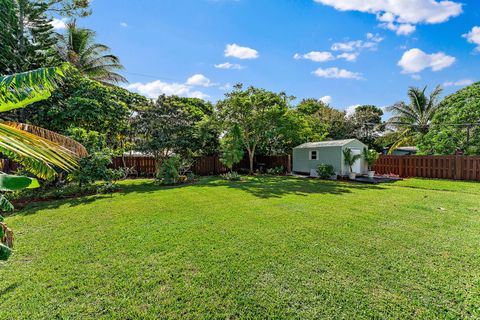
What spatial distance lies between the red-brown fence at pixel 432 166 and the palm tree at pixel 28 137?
15.2 metres

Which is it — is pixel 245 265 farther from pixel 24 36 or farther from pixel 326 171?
pixel 24 36

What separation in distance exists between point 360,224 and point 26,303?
507cm

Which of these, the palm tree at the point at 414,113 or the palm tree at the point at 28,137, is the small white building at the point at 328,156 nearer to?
the palm tree at the point at 414,113

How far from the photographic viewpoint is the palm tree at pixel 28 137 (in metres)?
1.52

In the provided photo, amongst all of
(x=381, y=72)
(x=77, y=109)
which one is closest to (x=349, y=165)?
(x=381, y=72)

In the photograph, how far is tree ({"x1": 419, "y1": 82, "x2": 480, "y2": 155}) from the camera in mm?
13023

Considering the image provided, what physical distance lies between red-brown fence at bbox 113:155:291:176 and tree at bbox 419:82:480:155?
8771 mm

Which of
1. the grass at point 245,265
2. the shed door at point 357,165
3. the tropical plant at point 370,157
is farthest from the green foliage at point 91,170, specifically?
the tropical plant at point 370,157

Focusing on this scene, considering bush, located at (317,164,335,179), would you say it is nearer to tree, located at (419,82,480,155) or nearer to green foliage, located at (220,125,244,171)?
green foliage, located at (220,125,244,171)

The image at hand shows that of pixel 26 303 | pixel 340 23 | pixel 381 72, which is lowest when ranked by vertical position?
pixel 26 303

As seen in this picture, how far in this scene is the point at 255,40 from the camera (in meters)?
12.3

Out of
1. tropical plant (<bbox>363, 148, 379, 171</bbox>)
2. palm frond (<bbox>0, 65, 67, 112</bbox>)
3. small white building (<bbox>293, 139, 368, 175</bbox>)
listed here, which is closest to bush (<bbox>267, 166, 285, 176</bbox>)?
small white building (<bbox>293, 139, 368, 175</bbox>)

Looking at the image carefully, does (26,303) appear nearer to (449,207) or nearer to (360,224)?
(360,224)

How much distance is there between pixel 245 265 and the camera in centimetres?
304
